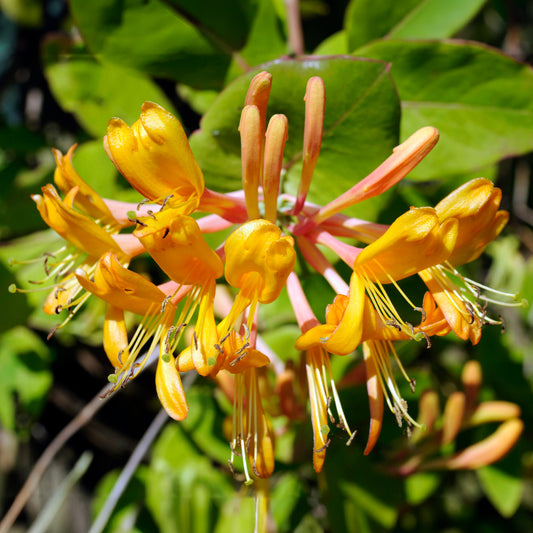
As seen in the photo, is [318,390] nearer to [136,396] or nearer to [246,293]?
[246,293]

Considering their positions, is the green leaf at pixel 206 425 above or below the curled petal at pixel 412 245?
below

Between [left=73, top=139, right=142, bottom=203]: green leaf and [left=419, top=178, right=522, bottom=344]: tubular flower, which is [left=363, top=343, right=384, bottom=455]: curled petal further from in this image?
[left=73, top=139, right=142, bottom=203]: green leaf

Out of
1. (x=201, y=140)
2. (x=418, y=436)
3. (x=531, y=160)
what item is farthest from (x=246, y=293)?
(x=531, y=160)

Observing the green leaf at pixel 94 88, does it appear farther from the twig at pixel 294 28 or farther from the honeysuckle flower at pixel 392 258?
the honeysuckle flower at pixel 392 258

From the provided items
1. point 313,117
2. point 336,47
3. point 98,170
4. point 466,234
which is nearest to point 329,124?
point 313,117

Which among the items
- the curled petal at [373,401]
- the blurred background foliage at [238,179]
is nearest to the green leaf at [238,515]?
the blurred background foliage at [238,179]
